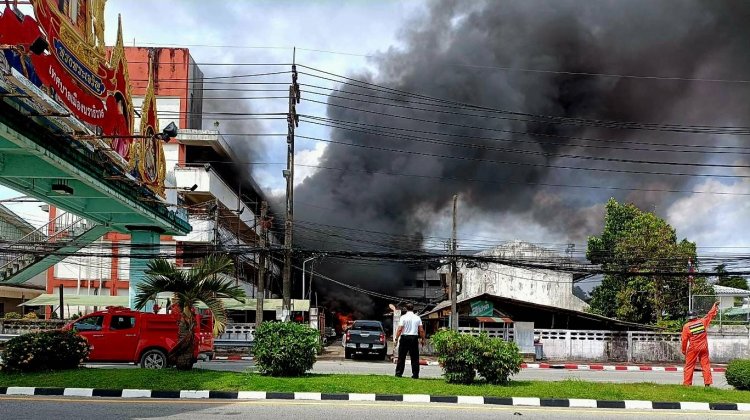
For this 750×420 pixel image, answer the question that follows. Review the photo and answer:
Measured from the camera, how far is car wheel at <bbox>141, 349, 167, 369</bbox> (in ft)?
52.4

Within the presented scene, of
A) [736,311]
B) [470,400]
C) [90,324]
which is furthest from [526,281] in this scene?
[470,400]

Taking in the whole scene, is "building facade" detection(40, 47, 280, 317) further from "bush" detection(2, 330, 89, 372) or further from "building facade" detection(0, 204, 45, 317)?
"bush" detection(2, 330, 89, 372)

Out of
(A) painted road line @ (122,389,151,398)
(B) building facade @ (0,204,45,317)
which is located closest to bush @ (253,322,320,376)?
(A) painted road line @ (122,389,151,398)

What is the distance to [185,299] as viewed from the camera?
13.3 metres

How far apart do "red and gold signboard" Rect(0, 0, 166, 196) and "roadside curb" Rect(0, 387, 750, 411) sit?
6186 millimetres

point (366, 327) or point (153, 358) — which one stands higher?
point (366, 327)

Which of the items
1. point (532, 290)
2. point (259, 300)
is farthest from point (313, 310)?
A: point (532, 290)

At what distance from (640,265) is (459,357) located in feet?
96.0

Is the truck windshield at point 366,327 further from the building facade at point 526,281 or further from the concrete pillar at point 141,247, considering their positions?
the building facade at point 526,281

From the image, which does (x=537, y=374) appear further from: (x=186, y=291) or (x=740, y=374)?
(x=186, y=291)

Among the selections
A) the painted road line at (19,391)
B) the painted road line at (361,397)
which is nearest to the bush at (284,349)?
the painted road line at (361,397)

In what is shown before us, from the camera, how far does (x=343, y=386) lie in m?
11.6

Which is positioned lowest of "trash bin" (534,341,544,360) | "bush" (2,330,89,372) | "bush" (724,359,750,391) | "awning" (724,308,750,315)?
"trash bin" (534,341,544,360)

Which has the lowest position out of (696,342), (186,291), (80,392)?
(80,392)
